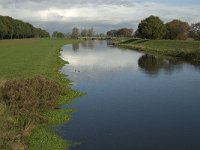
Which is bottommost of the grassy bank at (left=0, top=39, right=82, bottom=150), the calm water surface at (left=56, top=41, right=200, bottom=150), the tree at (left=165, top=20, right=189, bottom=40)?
the calm water surface at (left=56, top=41, right=200, bottom=150)

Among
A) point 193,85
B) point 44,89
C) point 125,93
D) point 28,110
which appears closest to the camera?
point 28,110

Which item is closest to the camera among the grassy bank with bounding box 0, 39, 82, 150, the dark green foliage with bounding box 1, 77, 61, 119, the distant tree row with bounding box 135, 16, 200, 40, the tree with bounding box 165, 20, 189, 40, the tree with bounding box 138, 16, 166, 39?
the grassy bank with bounding box 0, 39, 82, 150

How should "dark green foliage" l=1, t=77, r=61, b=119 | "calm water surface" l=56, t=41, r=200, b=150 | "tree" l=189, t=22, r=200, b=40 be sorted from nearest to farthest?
"calm water surface" l=56, t=41, r=200, b=150 → "dark green foliage" l=1, t=77, r=61, b=119 → "tree" l=189, t=22, r=200, b=40

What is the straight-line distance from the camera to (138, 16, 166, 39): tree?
399 ft

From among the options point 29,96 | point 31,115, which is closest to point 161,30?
point 29,96

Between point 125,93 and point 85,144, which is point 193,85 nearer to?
point 125,93

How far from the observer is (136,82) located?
1358 inches

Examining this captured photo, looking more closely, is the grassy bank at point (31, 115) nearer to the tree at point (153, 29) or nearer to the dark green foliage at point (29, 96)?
the dark green foliage at point (29, 96)

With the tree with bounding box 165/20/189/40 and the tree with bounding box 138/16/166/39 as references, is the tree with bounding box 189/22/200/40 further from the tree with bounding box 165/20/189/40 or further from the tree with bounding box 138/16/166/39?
the tree with bounding box 138/16/166/39

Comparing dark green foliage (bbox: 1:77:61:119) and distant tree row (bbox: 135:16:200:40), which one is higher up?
distant tree row (bbox: 135:16:200:40)

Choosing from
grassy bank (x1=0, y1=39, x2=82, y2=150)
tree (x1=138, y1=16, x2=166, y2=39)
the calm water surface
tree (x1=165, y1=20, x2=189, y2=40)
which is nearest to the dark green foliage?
grassy bank (x1=0, y1=39, x2=82, y2=150)

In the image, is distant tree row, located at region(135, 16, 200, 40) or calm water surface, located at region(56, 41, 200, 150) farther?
distant tree row, located at region(135, 16, 200, 40)

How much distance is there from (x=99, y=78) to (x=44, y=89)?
14.2m

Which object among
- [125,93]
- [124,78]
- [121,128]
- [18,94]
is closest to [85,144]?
[121,128]
